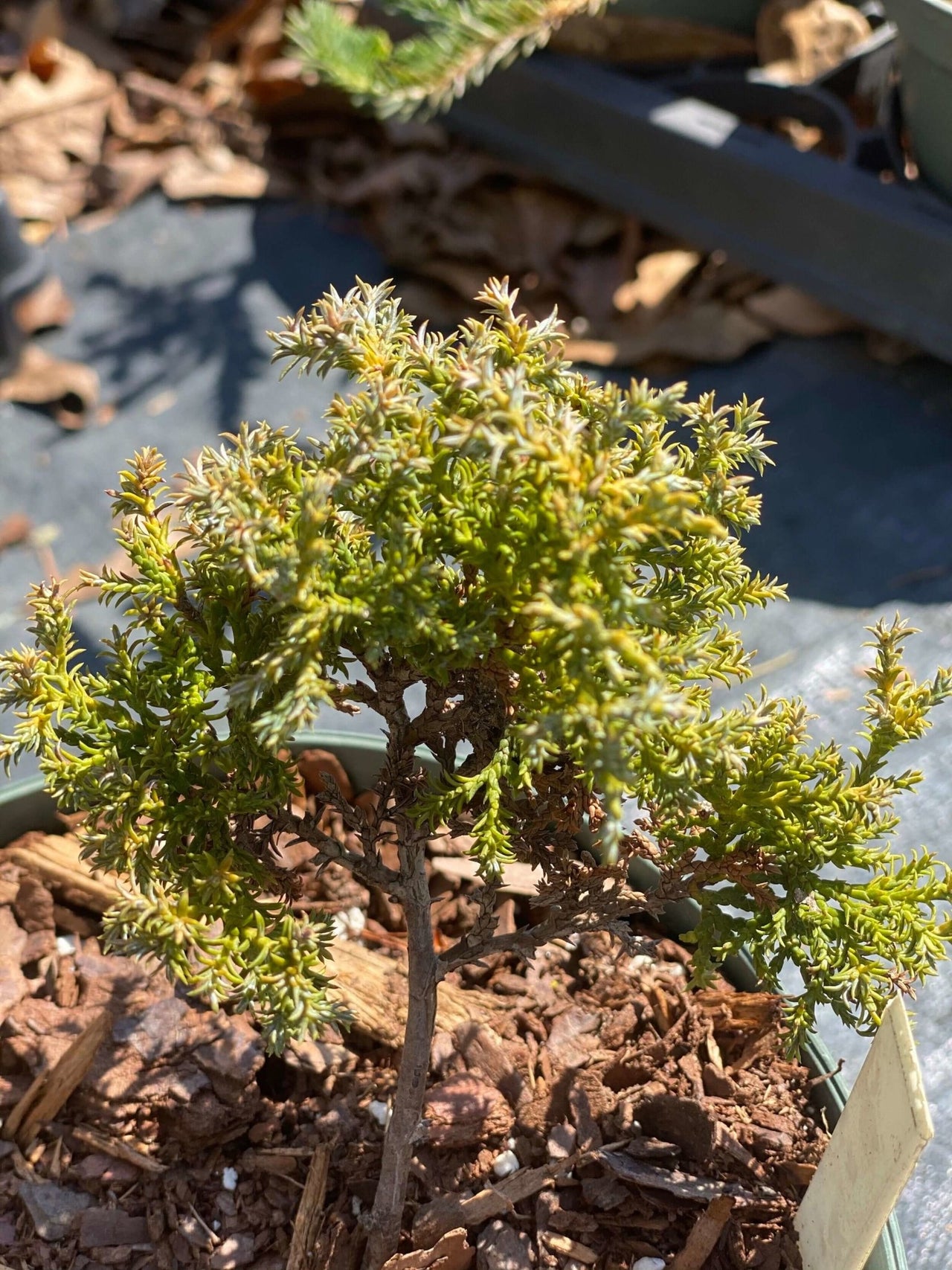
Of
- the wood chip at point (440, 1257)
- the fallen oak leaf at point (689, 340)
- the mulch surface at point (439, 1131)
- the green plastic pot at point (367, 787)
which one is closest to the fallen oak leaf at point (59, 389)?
the fallen oak leaf at point (689, 340)

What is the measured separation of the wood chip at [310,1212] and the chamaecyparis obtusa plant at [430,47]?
1.64 meters

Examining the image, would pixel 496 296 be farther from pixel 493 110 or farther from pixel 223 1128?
pixel 493 110

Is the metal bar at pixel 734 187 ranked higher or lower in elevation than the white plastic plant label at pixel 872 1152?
higher

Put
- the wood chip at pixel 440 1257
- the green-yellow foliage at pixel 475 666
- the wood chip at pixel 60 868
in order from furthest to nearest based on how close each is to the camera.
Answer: the wood chip at pixel 60 868
the wood chip at pixel 440 1257
the green-yellow foliage at pixel 475 666

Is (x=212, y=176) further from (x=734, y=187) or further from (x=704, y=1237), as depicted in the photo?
(x=704, y=1237)

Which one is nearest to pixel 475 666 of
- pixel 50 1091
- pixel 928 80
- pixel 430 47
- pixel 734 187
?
pixel 50 1091

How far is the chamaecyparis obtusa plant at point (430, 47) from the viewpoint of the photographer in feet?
6.69

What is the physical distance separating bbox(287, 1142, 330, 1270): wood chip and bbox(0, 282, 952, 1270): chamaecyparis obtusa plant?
35 centimetres

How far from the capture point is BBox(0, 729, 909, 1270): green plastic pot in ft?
4.37

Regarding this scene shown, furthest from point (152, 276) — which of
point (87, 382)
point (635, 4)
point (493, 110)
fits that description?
point (635, 4)

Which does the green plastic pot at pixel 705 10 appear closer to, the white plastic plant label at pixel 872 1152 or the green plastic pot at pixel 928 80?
the green plastic pot at pixel 928 80

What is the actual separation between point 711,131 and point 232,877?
2.05 meters

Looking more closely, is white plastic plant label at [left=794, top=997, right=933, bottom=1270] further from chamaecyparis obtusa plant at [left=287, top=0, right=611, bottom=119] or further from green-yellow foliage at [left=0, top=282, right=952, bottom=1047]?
chamaecyparis obtusa plant at [left=287, top=0, right=611, bottom=119]

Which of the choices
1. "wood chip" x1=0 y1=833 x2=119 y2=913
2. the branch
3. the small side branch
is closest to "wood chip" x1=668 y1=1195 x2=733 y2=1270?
the branch
